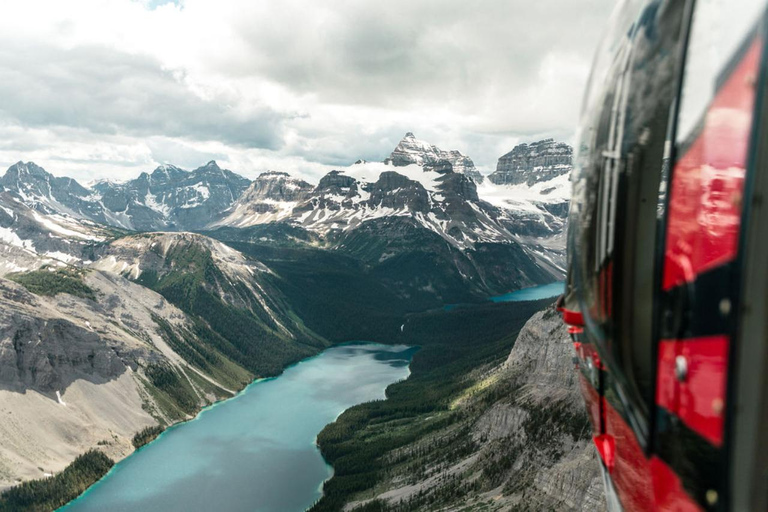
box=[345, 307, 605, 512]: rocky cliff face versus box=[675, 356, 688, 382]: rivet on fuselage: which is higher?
box=[675, 356, 688, 382]: rivet on fuselage

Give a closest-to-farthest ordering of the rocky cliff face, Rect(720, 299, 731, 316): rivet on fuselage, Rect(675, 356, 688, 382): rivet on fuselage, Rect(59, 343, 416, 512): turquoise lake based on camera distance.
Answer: Rect(720, 299, 731, 316): rivet on fuselage
Rect(675, 356, 688, 382): rivet on fuselage
the rocky cliff face
Rect(59, 343, 416, 512): turquoise lake

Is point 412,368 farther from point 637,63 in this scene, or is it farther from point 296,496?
point 637,63

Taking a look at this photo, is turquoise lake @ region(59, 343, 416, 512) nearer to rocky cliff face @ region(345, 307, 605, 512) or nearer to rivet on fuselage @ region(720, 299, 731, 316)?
rocky cliff face @ region(345, 307, 605, 512)

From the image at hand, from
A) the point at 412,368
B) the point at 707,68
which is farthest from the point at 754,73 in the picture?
the point at 412,368

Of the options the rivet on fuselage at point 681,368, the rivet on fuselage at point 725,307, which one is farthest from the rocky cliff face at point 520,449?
the rivet on fuselage at point 725,307

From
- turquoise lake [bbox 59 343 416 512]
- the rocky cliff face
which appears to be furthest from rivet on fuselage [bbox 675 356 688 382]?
turquoise lake [bbox 59 343 416 512]

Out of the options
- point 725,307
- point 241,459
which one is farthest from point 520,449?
point 725,307

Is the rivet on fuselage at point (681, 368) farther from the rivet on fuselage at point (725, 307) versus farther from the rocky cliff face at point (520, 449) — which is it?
the rocky cliff face at point (520, 449)

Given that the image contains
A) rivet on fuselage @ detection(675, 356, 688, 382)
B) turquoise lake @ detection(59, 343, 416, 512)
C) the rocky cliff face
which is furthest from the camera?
turquoise lake @ detection(59, 343, 416, 512)
